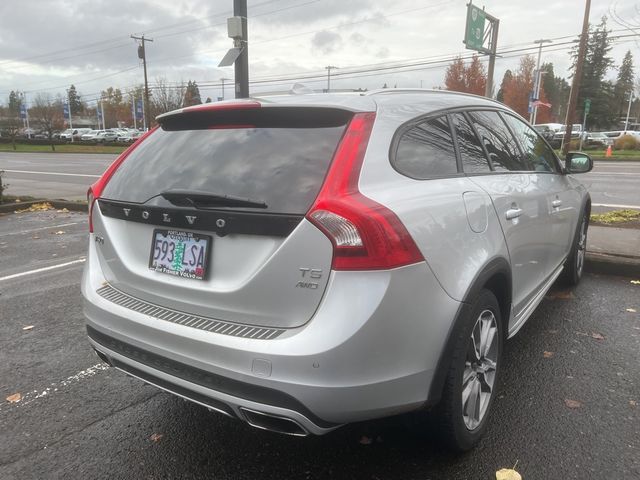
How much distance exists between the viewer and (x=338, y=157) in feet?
6.70

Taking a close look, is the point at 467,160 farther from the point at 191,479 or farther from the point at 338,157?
the point at 191,479

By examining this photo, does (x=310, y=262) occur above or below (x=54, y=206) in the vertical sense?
above

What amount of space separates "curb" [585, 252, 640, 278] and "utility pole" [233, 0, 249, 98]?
6.09 meters

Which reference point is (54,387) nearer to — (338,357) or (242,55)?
(338,357)

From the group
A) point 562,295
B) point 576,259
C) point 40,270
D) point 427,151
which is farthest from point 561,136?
point 427,151

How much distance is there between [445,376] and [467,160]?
3.88 ft

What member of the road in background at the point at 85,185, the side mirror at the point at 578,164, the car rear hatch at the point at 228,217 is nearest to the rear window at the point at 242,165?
the car rear hatch at the point at 228,217

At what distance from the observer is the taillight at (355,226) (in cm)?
184

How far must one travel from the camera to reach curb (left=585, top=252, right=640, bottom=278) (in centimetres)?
520

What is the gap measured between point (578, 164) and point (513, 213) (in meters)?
1.98

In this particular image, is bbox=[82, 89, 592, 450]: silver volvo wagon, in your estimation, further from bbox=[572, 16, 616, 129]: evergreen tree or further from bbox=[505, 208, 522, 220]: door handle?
bbox=[572, 16, 616, 129]: evergreen tree

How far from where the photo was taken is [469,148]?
9.14ft

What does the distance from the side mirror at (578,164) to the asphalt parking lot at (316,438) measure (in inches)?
51.0

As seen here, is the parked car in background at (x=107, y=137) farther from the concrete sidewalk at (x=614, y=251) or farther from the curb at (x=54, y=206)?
the concrete sidewalk at (x=614, y=251)
